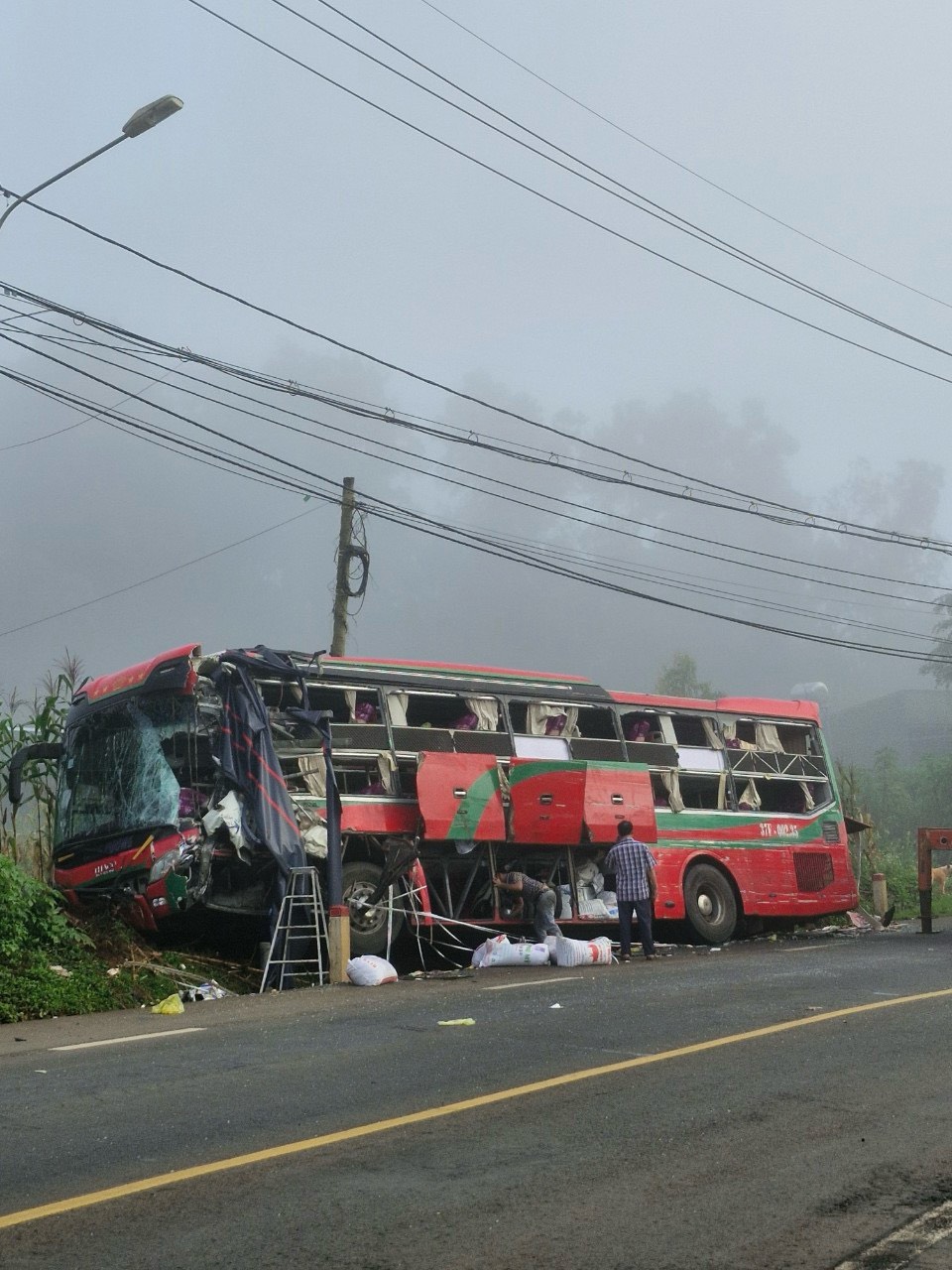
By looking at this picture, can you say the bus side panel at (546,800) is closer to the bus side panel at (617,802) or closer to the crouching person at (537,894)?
the bus side panel at (617,802)

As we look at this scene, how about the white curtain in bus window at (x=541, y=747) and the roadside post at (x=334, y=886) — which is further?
the white curtain in bus window at (x=541, y=747)

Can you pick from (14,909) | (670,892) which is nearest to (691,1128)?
(14,909)

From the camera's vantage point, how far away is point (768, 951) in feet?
57.0

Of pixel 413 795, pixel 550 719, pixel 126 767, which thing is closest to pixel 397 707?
pixel 413 795

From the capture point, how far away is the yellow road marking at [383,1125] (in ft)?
17.6

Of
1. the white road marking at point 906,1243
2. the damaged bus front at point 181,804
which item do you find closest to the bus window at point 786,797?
the damaged bus front at point 181,804

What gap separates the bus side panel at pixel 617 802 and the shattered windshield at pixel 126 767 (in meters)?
5.75

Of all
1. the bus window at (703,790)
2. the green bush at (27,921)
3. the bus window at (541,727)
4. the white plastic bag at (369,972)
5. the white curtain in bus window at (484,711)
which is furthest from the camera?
the bus window at (703,790)

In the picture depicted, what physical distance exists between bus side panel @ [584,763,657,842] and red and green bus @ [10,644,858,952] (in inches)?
1.1

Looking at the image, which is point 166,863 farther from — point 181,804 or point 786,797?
point 786,797

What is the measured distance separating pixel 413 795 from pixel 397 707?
3.68 feet

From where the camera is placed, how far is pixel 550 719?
62.7 ft

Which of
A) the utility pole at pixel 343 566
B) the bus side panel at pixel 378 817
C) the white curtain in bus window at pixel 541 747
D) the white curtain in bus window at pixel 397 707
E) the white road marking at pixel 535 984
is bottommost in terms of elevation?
the white road marking at pixel 535 984

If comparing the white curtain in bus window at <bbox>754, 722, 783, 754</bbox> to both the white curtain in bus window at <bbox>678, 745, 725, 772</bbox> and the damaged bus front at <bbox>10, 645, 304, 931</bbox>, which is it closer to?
the white curtain in bus window at <bbox>678, 745, 725, 772</bbox>
